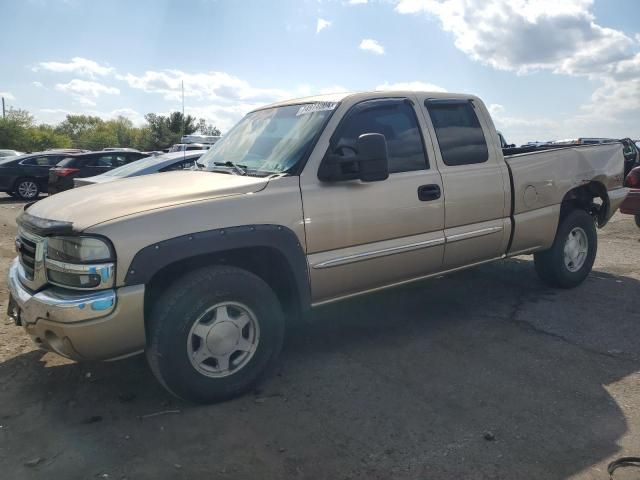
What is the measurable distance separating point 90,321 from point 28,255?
830mm

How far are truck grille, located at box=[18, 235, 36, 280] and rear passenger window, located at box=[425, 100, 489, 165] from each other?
3.05 metres

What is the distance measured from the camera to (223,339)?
3354 mm

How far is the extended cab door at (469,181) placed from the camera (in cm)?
438

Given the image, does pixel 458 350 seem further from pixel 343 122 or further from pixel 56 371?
pixel 56 371

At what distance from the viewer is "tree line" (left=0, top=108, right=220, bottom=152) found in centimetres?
4500

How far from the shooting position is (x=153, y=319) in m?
3.13

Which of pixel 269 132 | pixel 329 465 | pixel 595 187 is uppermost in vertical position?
pixel 269 132

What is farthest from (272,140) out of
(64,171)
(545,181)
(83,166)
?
(83,166)

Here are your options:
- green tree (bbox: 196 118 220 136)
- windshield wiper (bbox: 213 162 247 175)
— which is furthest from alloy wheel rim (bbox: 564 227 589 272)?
green tree (bbox: 196 118 220 136)

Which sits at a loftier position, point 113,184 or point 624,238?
point 113,184

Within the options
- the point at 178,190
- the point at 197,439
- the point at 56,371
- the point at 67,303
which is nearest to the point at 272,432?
the point at 197,439

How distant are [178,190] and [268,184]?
573 mm

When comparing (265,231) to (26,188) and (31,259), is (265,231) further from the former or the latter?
(26,188)

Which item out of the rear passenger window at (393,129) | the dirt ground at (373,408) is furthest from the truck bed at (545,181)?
the rear passenger window at (393,129)
